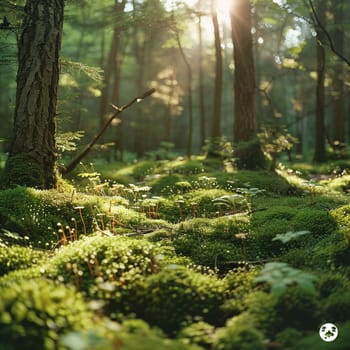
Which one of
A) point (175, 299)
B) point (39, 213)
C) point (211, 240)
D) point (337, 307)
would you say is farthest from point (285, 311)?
point (39, 213)

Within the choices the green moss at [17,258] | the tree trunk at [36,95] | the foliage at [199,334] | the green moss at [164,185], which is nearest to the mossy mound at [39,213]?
the green moss at [17,258]

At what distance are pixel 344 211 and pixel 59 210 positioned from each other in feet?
13.5

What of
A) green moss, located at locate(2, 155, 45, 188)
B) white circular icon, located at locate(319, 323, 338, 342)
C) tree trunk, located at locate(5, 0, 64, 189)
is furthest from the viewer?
tree trunk, located at locate(5, 0, 64, 189)

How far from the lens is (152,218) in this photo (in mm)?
6398

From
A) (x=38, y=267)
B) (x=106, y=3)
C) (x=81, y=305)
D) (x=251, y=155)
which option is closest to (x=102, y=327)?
(x=81, y=305)

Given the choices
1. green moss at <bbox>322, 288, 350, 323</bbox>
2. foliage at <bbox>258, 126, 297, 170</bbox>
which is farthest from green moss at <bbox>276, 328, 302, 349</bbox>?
foliage at <bbox>258, 126, 297, 170</bbox>

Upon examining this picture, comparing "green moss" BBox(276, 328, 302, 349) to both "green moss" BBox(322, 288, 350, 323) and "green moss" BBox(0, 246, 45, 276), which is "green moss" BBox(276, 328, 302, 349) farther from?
"green moss" BBox(0, 246, 45, 276)

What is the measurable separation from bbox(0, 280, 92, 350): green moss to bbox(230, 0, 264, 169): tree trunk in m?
8.81

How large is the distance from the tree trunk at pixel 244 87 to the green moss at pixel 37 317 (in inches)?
347

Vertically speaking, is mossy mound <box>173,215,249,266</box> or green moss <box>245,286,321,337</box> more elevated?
mossy mound <box>173,215,249,266</box>

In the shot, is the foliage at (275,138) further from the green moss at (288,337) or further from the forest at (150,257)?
the green moss at (288,337)

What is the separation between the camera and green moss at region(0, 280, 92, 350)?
2426mm

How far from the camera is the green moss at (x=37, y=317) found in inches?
95.5

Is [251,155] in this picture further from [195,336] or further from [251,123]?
[195,336]
